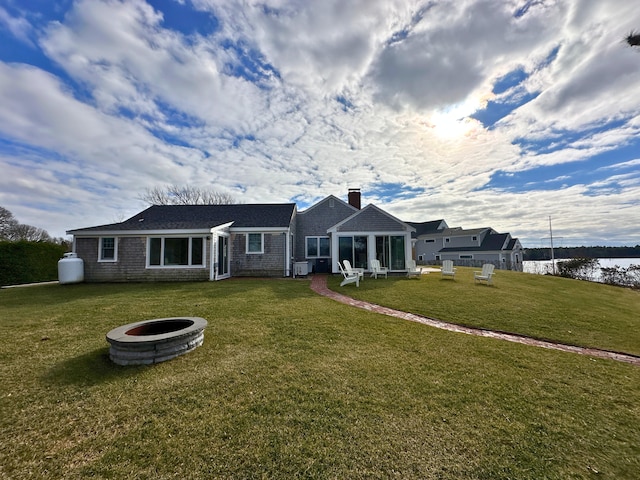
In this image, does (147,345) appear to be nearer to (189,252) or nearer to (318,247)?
(189,252)

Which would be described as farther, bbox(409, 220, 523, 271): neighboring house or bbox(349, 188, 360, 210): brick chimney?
bbox(409, 220, 523, 271): neighboring house

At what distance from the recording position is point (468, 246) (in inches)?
1388

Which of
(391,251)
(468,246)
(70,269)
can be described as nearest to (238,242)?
(70,269)

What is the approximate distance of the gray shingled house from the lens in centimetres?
1391

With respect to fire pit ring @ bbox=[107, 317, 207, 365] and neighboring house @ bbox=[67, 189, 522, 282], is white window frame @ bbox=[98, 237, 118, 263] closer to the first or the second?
neighboring house @ bbox=[67, 189, 522, 282]

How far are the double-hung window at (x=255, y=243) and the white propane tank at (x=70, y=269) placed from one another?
8.54 meters

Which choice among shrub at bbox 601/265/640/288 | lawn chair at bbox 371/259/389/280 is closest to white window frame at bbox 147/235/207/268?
lawn chair at bbox 371/259/389/280

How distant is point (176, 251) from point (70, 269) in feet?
16.6

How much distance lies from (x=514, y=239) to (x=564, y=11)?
106ft

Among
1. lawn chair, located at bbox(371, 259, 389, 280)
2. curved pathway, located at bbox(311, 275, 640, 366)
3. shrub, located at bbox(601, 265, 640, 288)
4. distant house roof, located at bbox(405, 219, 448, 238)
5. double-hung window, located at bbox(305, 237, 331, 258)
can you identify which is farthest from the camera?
distant house roof, located at bbox(405, 219, 448, 238)

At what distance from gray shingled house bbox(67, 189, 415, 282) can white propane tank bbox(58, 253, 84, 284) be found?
32 centimetres

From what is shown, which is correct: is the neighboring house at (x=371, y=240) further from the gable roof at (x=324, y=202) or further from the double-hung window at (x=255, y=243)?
the double-hung window at (x=255, y=243)

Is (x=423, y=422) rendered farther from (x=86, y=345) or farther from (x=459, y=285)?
(x=459, y=285)

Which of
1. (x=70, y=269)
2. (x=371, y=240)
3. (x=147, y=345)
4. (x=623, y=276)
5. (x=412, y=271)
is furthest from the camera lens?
(x=623, y=276)
